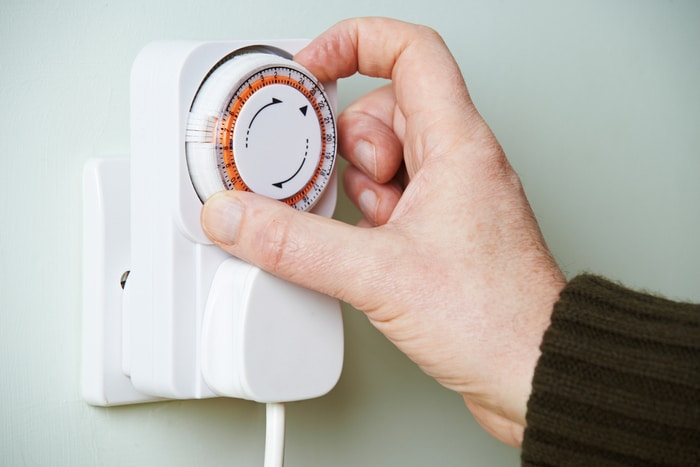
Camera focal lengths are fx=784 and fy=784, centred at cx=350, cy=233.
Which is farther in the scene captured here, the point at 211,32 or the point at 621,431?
the point at 211,32

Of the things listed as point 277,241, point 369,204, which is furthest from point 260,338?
point 369,204

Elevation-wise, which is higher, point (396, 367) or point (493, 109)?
point (493, 109)

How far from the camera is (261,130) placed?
55 centimetres

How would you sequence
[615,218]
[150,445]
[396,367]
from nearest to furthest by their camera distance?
[150,445]
[396,367]
[615,218]

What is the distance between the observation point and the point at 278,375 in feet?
1.84

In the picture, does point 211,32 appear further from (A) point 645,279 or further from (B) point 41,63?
(A) point 645,279

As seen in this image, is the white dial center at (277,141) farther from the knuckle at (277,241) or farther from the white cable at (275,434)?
the white cable at (275,434)

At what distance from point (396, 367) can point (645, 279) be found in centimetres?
36

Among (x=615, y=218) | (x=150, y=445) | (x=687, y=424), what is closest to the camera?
(x=687, y=424)

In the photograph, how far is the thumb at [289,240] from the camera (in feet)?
1.74

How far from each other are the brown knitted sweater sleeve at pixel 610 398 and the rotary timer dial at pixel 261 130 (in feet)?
0.69

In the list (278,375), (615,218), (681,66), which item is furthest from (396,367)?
(681,66)

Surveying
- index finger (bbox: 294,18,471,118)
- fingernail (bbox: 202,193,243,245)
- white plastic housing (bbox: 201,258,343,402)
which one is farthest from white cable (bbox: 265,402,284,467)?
index finger (bbox: 294,18,471,118)

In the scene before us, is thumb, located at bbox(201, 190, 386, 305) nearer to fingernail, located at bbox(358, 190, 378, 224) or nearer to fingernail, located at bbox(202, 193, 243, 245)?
fingernail, located at bbox(202, 193, 243, 245)
